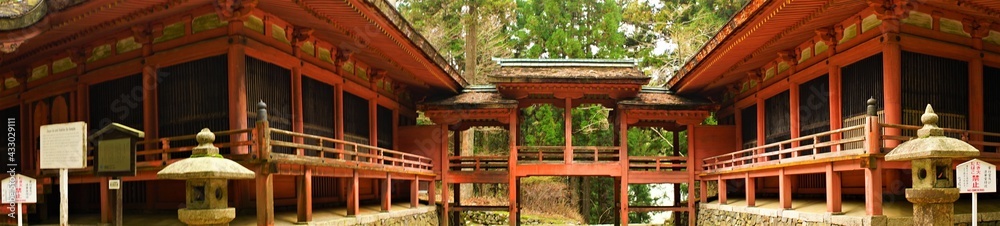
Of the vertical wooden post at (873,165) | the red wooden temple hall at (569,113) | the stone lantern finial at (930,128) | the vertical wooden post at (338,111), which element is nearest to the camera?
the stone lantern finial at (930,128)

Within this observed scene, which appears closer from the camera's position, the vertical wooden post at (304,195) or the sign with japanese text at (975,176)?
the sign with japanese text at (975,176)

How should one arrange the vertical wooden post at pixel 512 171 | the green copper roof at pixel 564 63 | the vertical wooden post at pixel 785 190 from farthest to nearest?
the green copper roof at pixel 564 63
the vertical wooden post at pixel 512 171
the vertical wooden post at pixel 785 190

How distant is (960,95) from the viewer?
1559 cm

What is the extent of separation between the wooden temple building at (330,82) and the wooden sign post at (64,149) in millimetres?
2438

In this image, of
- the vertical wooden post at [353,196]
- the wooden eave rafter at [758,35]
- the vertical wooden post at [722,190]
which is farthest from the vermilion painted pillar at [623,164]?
the vertical wooden post at [353,196]

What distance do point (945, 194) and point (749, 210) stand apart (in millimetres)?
9618

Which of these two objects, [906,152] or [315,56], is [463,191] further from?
[906,152]

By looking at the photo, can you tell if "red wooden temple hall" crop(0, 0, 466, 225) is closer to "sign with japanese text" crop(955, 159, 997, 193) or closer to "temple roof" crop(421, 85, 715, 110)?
"temple roof" crop(421, 85, 715, 110)

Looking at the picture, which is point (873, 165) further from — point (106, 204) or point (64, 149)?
point (106, 204)

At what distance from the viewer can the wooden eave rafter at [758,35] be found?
49.1 ft

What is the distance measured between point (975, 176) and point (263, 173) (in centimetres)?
936

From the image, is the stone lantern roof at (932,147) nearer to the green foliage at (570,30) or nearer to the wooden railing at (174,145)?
the wooden railing at (174,145)

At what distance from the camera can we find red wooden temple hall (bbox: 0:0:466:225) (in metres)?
14.1

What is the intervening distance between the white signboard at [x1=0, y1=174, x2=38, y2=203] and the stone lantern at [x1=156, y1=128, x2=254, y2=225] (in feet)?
7.29
